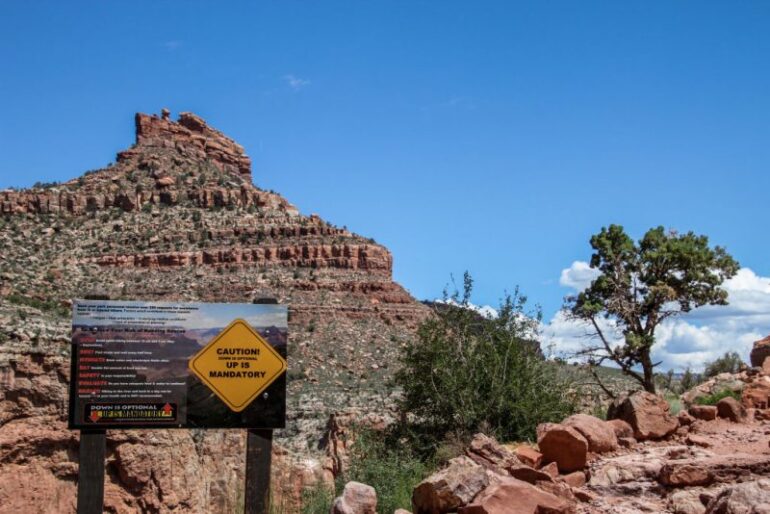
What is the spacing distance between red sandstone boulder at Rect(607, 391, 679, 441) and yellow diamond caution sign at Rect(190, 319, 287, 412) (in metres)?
4.70

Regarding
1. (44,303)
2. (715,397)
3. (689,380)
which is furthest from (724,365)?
(44,303)

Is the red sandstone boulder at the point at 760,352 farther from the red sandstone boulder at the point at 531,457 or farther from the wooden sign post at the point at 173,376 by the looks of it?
the wooden sign post at the point at 173,376

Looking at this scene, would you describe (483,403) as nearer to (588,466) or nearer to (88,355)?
(588,466)

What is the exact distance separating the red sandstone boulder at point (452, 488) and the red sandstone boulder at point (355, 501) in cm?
56

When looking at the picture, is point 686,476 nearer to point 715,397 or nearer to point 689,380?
point 715,397

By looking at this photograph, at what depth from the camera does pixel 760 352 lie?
54.5 ft

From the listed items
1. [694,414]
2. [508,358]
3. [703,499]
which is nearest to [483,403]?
[508,358]

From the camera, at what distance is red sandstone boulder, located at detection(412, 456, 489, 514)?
8445 mm

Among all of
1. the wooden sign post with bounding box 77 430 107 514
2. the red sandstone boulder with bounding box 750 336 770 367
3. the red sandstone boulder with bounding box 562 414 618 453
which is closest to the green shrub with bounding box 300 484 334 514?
the wooden sign post with bounding box 77 430 107 514

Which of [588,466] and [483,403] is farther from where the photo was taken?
[483,403]

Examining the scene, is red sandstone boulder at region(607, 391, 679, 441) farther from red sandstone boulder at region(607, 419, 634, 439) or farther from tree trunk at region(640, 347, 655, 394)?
tree trunk at region(640, 347, 655, 394)

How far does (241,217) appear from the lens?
3046 inches

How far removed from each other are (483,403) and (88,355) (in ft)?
20.4

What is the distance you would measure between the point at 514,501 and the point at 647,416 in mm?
3999
